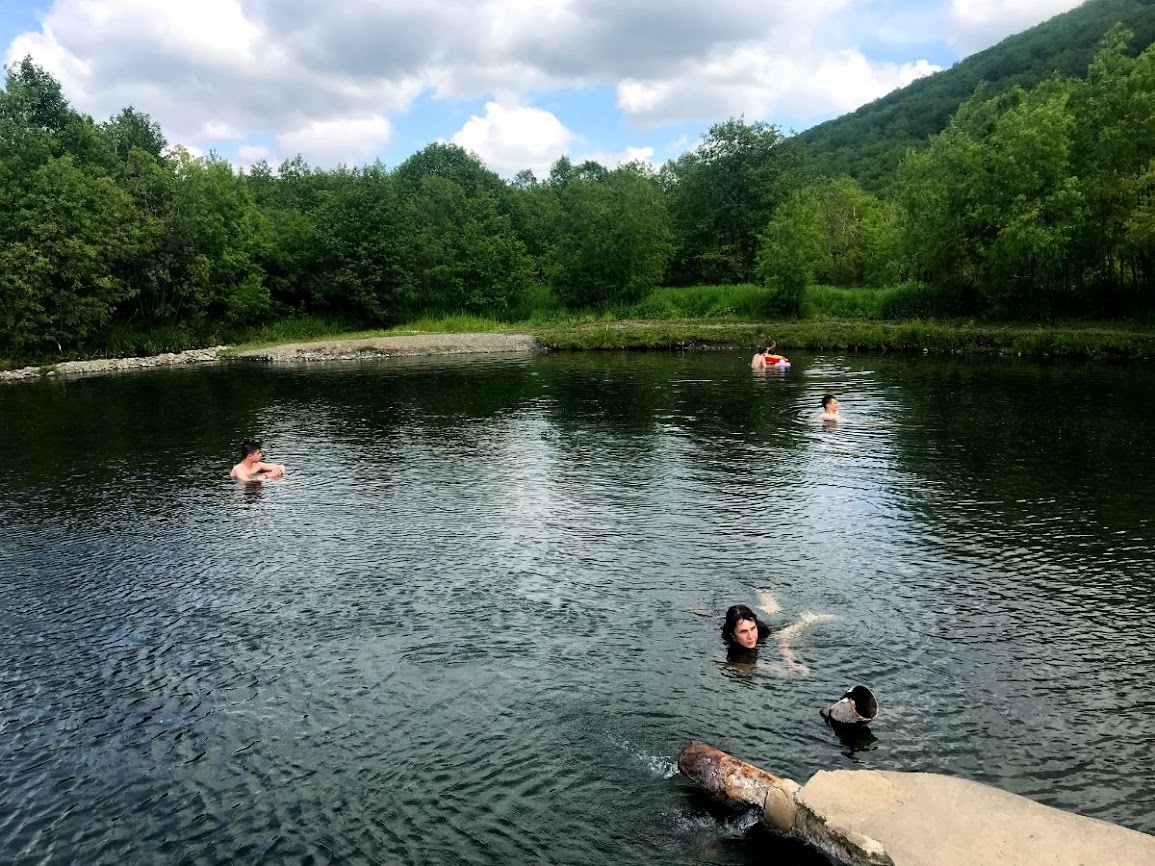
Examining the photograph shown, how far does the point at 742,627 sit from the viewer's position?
1312cm

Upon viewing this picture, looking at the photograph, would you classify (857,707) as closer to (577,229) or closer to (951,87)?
(577,229)

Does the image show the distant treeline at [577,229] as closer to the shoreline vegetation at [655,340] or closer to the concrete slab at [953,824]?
the shoreline vegetation at [655,340]

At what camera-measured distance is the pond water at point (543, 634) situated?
988cm

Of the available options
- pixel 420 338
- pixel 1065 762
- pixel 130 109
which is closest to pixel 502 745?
pixel 1065 762

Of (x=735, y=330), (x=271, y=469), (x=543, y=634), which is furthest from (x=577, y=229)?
(x=543, y=634)

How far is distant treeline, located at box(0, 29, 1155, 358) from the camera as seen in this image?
173 feet

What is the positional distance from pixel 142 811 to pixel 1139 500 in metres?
22.9

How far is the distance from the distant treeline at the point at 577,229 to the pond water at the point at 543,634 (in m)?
31.7

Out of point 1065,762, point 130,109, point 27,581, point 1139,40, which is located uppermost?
point 1139,40

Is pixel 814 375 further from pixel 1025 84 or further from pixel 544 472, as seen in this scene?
pixel 1025 84

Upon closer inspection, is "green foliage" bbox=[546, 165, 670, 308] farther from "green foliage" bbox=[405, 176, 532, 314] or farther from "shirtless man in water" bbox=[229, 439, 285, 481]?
"shirtless man in water" bbox=[229, 439, 285, 481]

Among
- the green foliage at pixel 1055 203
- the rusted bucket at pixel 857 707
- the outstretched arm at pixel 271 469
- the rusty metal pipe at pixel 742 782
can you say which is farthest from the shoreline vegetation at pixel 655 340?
the rusty metal pipe at pixel 742 782

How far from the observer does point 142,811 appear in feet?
32.6

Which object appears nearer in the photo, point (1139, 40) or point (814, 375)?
point (814, 375)
